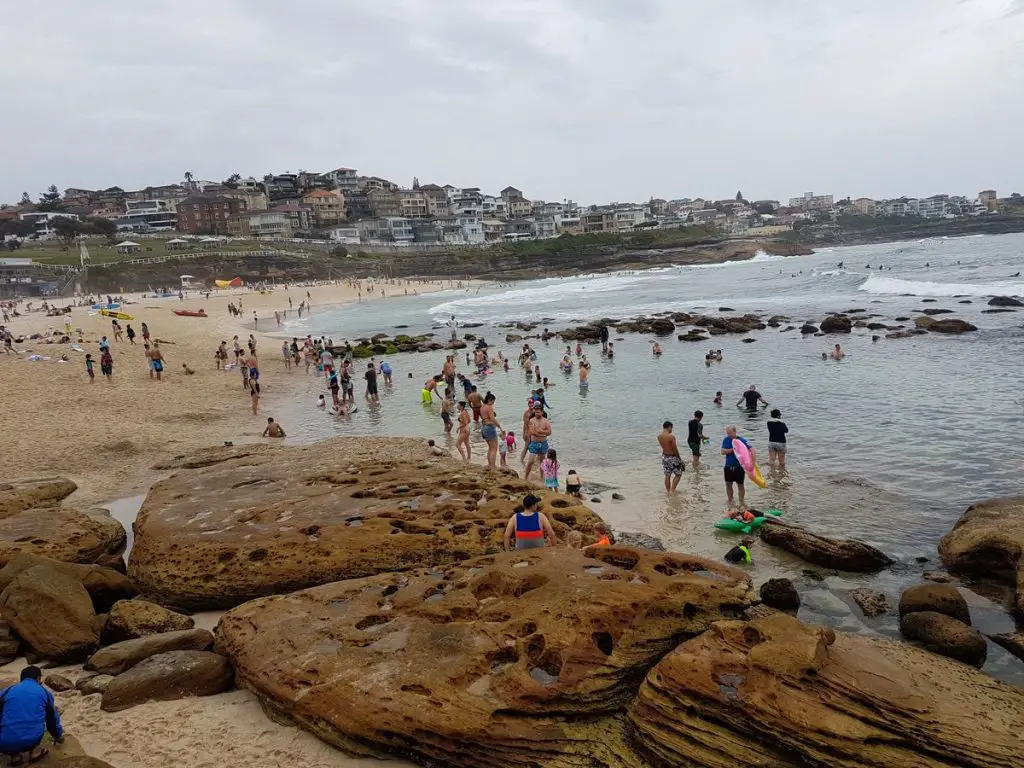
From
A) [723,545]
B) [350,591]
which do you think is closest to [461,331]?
[723,545]

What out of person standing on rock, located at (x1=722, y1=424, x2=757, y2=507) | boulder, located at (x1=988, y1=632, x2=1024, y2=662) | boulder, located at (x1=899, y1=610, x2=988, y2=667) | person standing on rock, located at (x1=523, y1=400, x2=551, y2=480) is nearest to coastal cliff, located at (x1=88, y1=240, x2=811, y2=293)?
person standing on rock, located at (x1=523, y1=400, x2=551, y2=480)

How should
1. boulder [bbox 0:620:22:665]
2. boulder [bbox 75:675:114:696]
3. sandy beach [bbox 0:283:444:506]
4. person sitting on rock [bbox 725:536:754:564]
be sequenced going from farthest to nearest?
1. sandy beach [bbox 0:283:444:506]
2. person sitting on rock [bbox 725:536:754:564]
3. boulder [bbox 0:620:22:665]
4. boulder [bbox 75:675:114:696]

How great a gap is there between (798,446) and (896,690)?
39.7ft

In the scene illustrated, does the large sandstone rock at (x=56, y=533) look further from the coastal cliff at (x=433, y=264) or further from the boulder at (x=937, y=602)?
the coastal cliff at (x=433, y=264)

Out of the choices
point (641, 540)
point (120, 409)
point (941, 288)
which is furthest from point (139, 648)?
point (941, 288)

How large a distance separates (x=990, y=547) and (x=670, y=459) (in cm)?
550

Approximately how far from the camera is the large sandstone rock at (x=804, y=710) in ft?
15.2

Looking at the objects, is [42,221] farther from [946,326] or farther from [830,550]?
[830,550]

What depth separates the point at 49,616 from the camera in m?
7.22

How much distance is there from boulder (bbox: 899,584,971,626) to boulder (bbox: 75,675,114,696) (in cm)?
921

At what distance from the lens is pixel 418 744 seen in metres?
5.41

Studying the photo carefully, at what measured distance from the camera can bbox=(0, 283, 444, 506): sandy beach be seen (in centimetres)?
1519

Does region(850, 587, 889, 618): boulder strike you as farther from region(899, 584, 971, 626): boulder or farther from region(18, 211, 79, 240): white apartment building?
region(18, 211, 79, 240): white apartment building

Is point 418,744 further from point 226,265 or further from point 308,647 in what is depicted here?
point 226,265
